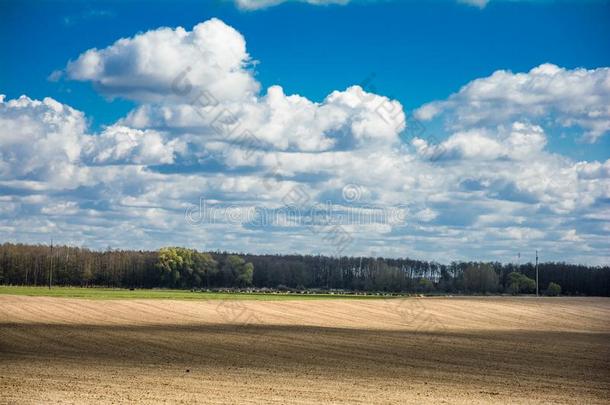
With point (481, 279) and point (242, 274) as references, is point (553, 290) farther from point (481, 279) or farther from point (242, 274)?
point (242, 274)

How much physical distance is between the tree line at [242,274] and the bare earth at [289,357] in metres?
76.8

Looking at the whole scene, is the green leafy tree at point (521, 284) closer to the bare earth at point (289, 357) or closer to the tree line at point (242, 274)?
the tree line at point (242, 274)

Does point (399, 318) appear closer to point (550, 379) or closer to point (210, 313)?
point (210, 313)

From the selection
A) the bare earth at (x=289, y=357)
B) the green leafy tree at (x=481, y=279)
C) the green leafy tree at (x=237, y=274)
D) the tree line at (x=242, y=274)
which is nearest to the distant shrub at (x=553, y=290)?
Answer: the tree line at (x=242, y=274)

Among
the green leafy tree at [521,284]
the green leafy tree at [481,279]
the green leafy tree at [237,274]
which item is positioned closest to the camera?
the green leafy tree at [521,284]

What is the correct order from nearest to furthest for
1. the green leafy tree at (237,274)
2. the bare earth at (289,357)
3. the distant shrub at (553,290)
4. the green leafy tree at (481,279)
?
the bare earth at (289,357), the distant shrub at (553,290), the green leafy tree at (481,279), the green leafy tree at (237,274)

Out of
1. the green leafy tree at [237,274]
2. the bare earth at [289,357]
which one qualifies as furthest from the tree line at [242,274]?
the bare earth at [289,357]

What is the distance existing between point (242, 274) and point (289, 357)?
402ft

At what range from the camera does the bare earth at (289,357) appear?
2423cm

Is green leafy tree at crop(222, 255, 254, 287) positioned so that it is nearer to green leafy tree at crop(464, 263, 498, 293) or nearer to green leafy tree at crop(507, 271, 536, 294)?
green leafy tree at crop(464, 263, 498, 293)

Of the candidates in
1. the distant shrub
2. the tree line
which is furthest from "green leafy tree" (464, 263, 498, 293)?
the distant shrub

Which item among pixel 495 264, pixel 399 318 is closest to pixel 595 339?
pixel 399 318

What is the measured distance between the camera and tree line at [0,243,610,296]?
477ft

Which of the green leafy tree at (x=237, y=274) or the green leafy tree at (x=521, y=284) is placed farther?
the green leafy tree at (x=237, y=274)
